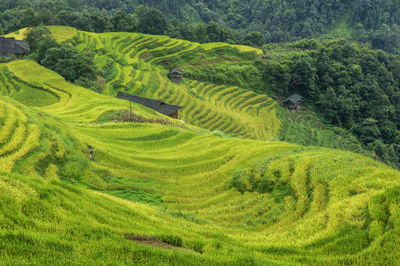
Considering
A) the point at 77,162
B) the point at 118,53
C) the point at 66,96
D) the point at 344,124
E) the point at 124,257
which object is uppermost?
the point at 124,257

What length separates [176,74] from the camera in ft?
151

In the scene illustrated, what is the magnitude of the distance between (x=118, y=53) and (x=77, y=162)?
37.3m

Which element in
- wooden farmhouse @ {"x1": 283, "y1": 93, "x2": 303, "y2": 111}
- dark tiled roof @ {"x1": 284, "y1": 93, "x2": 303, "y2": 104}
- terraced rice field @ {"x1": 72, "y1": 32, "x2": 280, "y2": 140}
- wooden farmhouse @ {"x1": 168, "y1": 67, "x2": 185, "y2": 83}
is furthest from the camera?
wooden farmhouse @ {"x1": 283, "y1": 93, "x2": 303, "y2": 111}

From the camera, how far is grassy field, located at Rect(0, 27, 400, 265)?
5203 mm

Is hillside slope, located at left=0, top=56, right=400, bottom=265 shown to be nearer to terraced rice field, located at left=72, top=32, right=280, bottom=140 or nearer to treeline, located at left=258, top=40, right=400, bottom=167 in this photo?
terraced rice field, located at left=72, top=32, right=280, bottom=140

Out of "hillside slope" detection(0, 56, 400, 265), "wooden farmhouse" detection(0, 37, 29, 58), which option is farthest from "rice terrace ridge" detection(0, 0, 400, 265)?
"wooden farmhouse" detection(0, 37, 29, 58)

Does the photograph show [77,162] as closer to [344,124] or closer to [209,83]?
[209,83]

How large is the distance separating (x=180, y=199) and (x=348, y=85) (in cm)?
4821

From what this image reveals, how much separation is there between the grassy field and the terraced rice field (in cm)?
1837

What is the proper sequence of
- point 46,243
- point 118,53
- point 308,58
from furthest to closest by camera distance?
point 308,58 → point 118,53 → point 46,243

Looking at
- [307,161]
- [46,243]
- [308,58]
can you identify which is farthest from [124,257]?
[308,58]

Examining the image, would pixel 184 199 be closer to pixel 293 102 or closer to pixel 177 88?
pixel 177 88

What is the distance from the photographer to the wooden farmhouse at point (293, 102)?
49094mm

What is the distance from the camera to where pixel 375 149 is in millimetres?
40406
